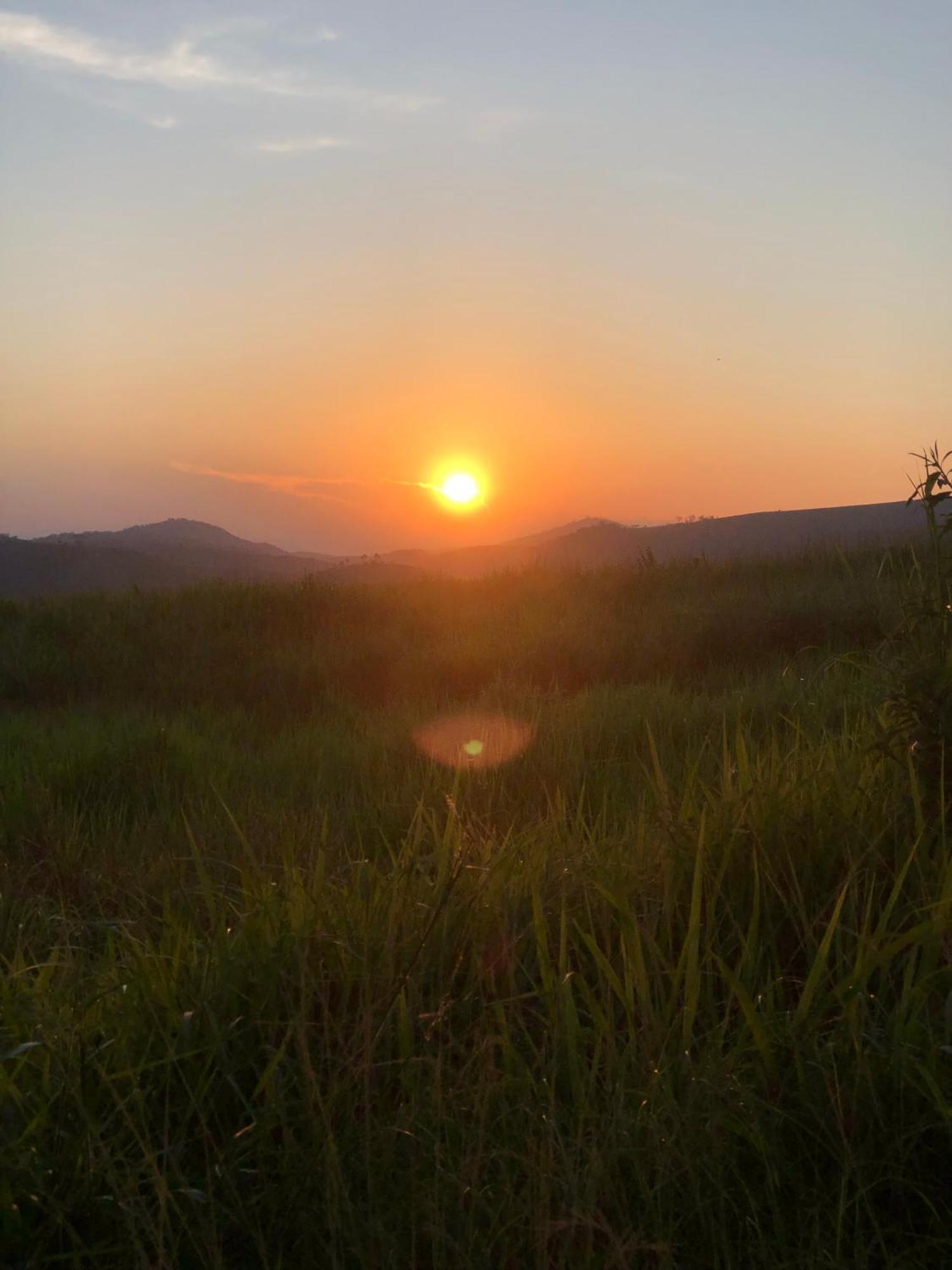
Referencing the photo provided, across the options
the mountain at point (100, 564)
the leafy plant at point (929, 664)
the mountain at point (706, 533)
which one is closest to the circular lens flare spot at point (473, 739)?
the leafy plant at point (929, 664)

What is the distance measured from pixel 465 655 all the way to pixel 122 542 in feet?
206

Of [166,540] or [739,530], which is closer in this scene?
[739,530]

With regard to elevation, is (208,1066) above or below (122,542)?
below

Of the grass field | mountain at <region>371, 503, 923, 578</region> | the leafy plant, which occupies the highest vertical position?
mountain at <region>371, 503, 923, 578</region>

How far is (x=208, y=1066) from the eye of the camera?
1712 mm

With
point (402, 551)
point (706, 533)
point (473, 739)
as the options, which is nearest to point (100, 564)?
point (402, 551)

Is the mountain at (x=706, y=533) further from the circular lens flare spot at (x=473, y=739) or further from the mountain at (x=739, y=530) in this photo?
the circular lens flare spot at (x=473, y=739)

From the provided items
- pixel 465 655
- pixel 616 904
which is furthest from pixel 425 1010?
pixel 465 655

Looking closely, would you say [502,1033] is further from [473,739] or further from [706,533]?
[706,533]

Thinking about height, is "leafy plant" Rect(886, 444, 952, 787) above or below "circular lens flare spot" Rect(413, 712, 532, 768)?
above

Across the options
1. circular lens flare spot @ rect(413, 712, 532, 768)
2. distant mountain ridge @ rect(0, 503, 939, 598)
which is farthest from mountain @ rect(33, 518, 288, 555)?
circular lens flare spot @ rect(413, 712, 532, 768)

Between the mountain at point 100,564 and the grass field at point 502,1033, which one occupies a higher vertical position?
the mountain at point 100,564

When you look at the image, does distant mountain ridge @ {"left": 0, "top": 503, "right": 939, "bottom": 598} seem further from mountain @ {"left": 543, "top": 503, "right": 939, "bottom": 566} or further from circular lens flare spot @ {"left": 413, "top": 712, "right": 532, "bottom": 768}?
circular lens flare spot @ {"left": 413, "top": 712, "right": 532, "bottom": 768}

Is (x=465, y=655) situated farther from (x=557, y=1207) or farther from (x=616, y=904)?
(x=557, y=1207)
